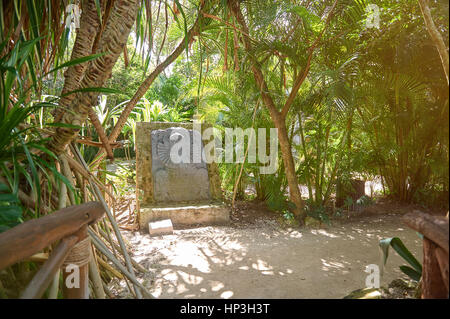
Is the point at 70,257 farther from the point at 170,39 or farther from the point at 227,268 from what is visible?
the point at 170,39

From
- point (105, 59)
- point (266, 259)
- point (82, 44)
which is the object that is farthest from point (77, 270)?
point (266, 259)

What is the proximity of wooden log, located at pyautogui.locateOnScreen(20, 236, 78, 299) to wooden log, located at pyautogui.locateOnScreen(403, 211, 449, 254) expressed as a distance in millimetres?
1001

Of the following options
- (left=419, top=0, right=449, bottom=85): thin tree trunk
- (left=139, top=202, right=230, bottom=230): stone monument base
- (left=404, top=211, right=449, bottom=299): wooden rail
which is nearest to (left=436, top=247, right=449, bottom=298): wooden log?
(left=404, top=211, right=449, bottom=299): wooden rail

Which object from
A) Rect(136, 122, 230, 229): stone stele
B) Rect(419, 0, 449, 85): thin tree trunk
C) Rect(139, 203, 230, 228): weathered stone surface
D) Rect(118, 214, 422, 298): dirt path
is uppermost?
Rect(419, 0, 449, 85): thin tree trunk

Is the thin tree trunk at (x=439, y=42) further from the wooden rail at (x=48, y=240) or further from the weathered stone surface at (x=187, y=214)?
the weathered stone surface at (x=187, y=214)

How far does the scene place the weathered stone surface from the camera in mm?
3529

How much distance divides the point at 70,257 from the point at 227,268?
1601mm

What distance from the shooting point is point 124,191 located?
14.3ft

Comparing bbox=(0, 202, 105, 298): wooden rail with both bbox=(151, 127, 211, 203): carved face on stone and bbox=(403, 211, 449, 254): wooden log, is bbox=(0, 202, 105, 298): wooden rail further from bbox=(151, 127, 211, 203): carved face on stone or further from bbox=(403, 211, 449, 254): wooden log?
bbox=(151, 127, 211, 203): carved face on stone

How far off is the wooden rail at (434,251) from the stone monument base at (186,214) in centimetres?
297

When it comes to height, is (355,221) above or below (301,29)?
below

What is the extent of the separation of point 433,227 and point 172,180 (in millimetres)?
3554

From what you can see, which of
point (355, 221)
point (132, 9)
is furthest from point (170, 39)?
point (355, 221)
